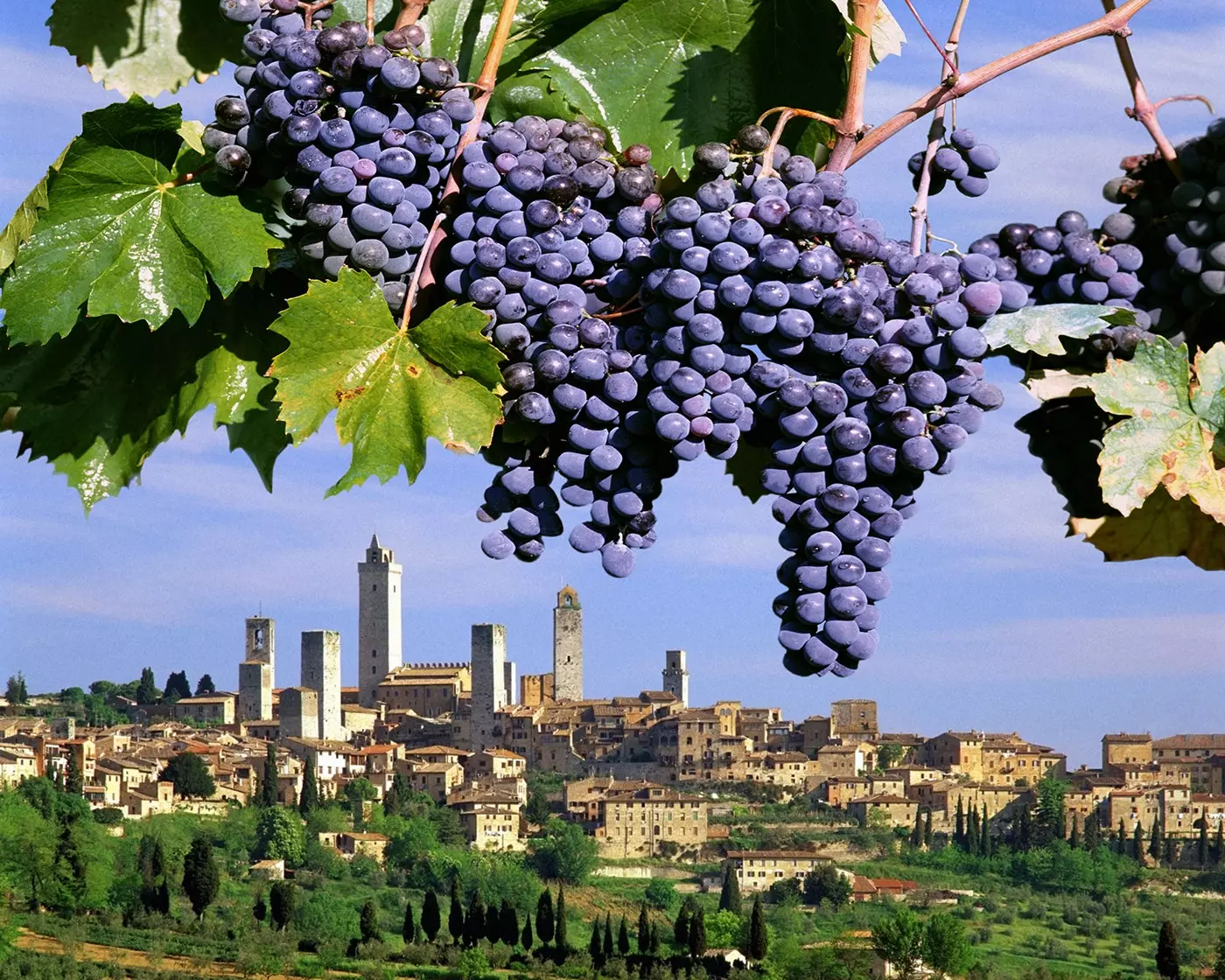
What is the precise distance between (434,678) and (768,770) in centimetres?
1090

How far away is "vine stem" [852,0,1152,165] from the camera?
0.59 m

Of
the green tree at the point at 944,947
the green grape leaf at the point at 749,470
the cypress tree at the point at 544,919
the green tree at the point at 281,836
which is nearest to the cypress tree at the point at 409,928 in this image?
the cypress tree at the point at 544,919

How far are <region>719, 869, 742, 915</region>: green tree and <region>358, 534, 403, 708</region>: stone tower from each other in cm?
1466

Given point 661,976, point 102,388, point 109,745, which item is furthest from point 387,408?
Result: point 109,745

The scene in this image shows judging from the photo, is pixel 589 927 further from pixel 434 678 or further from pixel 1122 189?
pixel 1122 189

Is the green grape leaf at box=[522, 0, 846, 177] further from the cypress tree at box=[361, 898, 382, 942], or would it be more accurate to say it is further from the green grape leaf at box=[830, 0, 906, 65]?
the cypress tree at box=[361, 898, 382, 942]

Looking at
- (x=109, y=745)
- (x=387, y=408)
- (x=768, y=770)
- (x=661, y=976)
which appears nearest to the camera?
(x=387, y=408)

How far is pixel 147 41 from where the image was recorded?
2.84 ft

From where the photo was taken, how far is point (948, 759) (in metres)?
49.8

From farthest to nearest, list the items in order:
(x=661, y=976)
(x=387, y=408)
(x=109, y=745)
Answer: (x=109, y=745) → (x=661, y=976) → (x=387, y=408)

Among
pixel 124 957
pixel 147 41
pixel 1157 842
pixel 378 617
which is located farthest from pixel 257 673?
pixel 147 41

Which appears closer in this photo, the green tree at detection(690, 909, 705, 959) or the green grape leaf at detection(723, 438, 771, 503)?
the green grape leaf at detection(723, 438, 771, 503)

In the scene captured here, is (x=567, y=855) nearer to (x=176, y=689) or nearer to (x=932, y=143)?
(x=176, y=689)

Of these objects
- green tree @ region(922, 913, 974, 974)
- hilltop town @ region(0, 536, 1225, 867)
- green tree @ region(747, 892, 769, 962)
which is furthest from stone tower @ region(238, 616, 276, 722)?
green tree @ region(922, 913, 974, 974)
